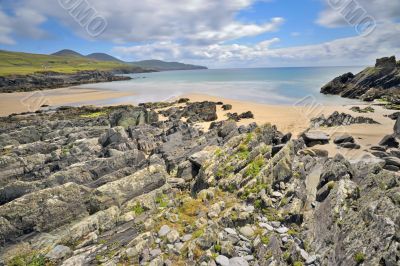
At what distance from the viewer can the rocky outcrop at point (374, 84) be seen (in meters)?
84.2

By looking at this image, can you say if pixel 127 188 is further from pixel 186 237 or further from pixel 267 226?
pixel 267 226

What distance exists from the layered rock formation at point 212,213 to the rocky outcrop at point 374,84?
7850 centimetres

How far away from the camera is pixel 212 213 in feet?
44.2

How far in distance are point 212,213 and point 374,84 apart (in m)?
99.2

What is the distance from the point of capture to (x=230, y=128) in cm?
3028

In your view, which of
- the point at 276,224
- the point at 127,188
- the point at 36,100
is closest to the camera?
the point at 276,224

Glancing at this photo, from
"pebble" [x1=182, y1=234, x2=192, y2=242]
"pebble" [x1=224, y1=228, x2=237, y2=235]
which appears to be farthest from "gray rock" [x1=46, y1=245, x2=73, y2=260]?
"pebble" [x1=224, y1=228, x2=237, y2=235]

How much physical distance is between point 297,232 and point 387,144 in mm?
24718

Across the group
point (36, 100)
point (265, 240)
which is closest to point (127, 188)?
point (265, 240)

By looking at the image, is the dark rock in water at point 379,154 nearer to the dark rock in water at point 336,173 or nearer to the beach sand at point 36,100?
the dark rock in water at point 336,173

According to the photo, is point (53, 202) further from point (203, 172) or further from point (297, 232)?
point (297, 232)

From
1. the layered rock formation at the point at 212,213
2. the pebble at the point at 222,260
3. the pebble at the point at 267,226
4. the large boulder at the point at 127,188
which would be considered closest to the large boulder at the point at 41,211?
Answer: the layered rock formation at the point at 212,213

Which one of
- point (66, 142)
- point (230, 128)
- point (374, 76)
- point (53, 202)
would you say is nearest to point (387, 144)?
point (230, 128)

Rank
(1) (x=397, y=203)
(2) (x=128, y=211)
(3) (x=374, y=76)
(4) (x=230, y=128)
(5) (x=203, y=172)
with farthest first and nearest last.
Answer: (3) (x=374, y=76) < (4) (x=230, y=128) < (5) (x=203, y=172) < (2) (x=128, y=211) < (1) (x=397, y=203)
